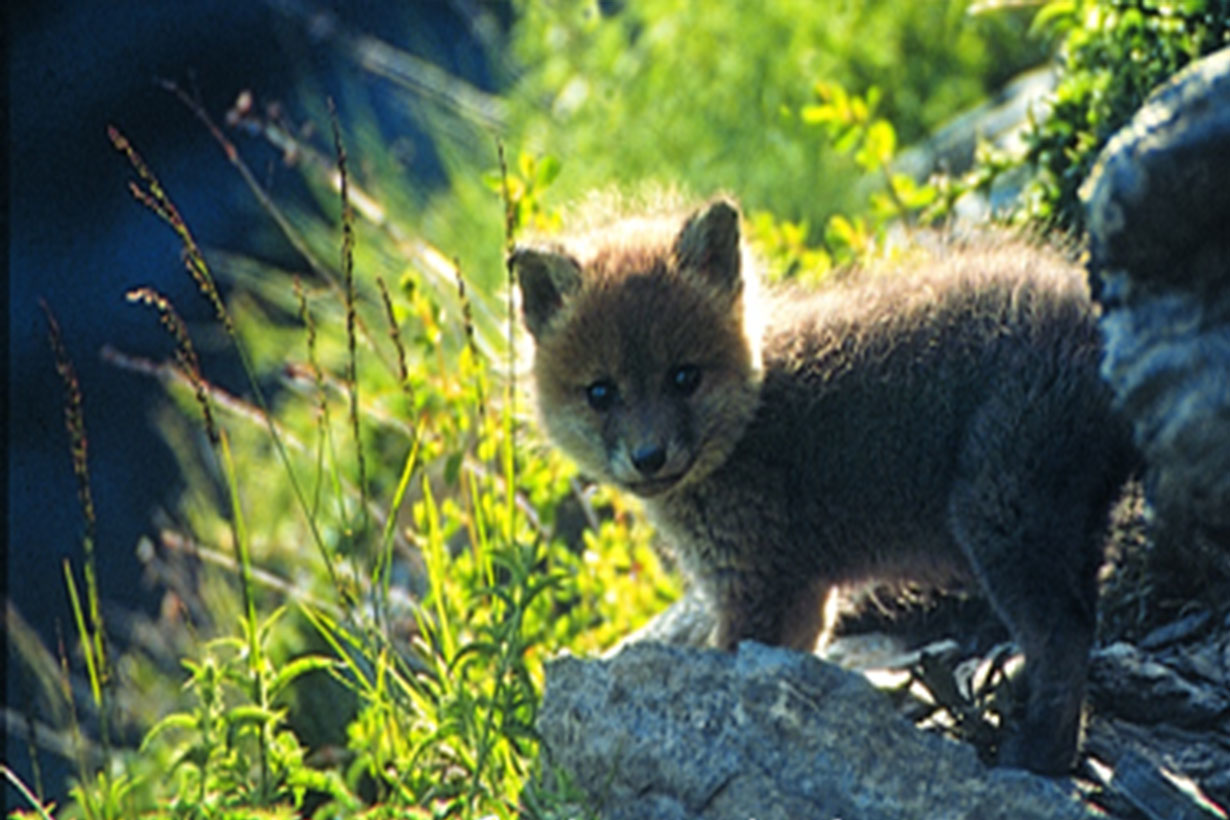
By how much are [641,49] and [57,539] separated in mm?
5101

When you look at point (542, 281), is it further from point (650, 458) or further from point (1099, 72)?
point (1099, 72)

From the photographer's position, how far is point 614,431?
5.28m

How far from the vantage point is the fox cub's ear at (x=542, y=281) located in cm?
547

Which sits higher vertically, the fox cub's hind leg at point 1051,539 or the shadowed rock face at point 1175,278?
the shadowed rock face at point 1175,278

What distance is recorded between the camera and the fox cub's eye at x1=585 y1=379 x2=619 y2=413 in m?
5.41

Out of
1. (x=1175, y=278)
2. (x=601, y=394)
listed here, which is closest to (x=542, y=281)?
(x=601, y=394)

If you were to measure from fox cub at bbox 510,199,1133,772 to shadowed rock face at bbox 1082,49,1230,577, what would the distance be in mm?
1019

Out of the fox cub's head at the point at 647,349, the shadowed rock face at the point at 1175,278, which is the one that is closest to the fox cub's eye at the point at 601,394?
the fox cub's head at the point at 647,349

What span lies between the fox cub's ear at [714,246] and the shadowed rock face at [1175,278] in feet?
7.14

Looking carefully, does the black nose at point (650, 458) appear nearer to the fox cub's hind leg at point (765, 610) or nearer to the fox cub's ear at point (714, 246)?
the fox cub's hind leg at point (765, 610)

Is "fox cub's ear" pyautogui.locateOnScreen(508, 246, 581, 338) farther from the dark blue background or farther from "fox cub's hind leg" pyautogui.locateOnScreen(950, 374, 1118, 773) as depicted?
the dark blue background

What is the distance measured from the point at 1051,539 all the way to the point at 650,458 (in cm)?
130

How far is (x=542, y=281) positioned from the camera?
558 centimetres

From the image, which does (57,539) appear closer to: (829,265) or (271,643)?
(271,643)
